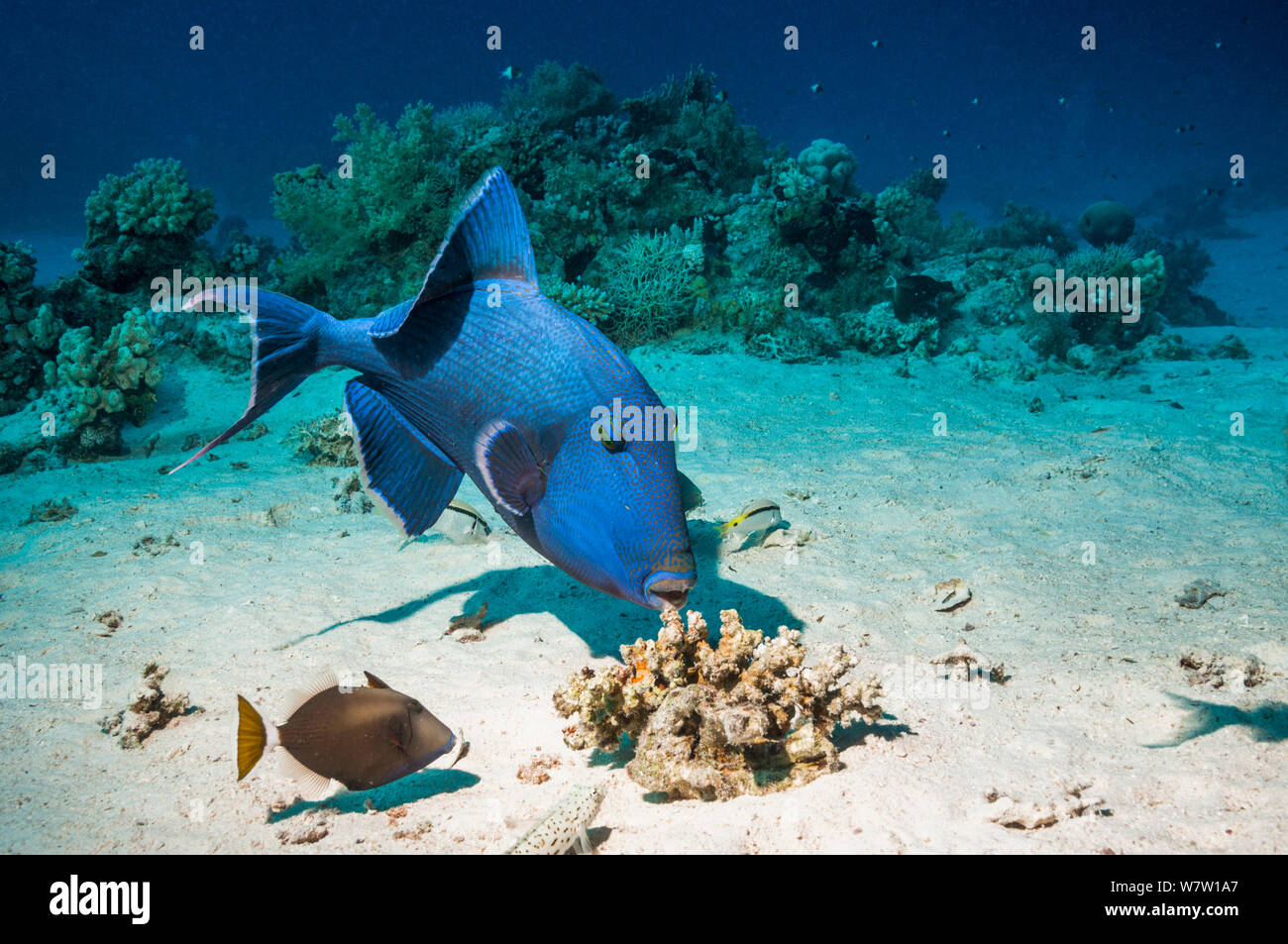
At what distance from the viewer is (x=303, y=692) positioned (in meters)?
2.24

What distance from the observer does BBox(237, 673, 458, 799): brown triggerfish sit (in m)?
2.15

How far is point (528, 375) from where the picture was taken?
1.85 meters

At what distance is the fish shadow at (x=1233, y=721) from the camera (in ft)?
7.32

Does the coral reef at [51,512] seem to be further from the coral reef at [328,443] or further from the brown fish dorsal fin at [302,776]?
the brown fish dorsal fin at [302,776]

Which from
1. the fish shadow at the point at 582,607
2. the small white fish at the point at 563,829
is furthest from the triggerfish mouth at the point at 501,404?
the fish shadow at the point at 582,607

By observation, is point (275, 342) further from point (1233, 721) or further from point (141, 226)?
point (141, 226)

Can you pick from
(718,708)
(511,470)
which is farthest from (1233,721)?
(511,470)

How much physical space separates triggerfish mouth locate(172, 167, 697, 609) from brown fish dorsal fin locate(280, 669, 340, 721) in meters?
0.62

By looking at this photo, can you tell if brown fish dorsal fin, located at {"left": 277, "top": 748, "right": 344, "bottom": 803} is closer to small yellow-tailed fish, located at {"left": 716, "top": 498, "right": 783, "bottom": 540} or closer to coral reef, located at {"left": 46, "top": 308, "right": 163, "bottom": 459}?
small yellow-tailed fish, located at {"left": 716, "top": 498, "right": 783, "bottom": 540}

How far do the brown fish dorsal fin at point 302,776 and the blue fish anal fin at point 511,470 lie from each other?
1.25 meters

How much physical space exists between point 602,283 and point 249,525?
7.04m

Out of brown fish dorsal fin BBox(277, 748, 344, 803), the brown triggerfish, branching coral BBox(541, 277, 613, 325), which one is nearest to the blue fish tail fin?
the brown triggerfish

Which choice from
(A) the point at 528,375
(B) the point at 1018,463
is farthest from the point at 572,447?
(B) the point at 1018,463
